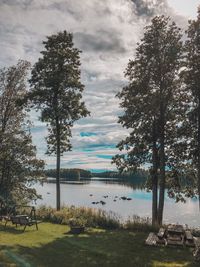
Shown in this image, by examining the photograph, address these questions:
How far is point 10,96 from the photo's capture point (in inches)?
1357

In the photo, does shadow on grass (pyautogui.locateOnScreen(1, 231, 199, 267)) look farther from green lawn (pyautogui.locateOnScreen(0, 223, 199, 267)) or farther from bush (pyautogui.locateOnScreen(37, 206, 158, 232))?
bush (pyautogui.locateOnScreen(37, 206, 158, 232))

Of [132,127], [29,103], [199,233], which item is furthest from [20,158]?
[199,233]

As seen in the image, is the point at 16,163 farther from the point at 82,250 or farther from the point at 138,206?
the point at 138,206

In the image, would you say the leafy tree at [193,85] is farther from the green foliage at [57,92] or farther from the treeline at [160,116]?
the green foliage at [57,92]

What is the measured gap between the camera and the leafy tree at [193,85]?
23.6m

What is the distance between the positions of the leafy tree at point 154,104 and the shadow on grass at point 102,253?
868cm

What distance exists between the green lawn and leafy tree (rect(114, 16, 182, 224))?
7200 mm

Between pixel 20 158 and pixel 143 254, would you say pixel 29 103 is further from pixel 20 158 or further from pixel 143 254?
pixel 143 254

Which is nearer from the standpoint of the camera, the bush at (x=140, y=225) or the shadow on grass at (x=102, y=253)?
the shadow on grass at (x=102, y=253)

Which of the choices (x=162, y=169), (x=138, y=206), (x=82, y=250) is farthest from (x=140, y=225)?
(x=138, y=206)

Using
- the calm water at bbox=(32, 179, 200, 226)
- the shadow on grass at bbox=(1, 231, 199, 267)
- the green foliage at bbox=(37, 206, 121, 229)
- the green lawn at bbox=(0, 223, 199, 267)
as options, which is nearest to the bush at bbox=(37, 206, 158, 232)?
the green foliage at bbox=(37, 206, 121, 229)

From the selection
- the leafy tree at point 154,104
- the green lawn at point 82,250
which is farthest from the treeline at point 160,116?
the green lawn at point 82,250

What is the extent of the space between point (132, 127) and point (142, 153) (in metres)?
1.92

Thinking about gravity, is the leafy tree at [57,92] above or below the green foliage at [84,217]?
above
